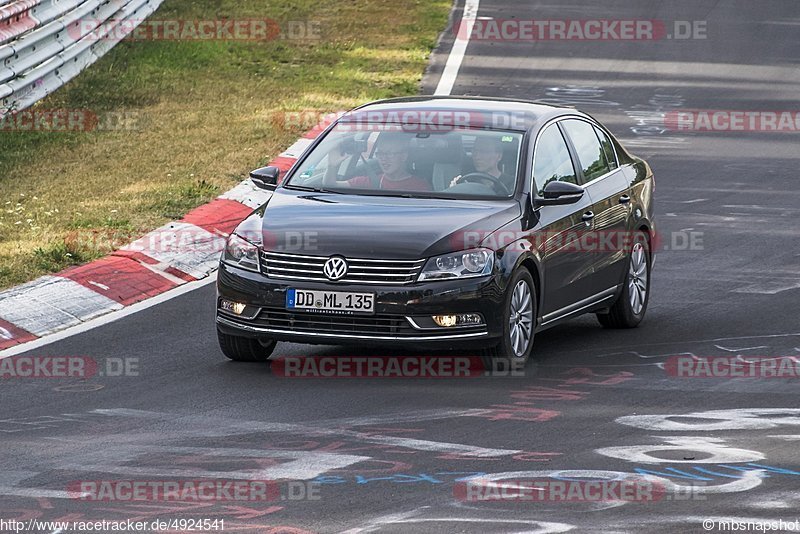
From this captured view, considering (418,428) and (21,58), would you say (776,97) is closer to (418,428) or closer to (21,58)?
(21,58)

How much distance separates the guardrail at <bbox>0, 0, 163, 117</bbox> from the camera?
18.5m

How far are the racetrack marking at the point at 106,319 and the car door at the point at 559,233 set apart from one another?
10.3 feet

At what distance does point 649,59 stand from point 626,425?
1647cm

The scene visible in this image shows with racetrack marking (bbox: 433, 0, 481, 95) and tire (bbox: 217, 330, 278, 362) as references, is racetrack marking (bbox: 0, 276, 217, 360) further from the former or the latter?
racetrack marking (bbox: 433, 0, 481, 95)

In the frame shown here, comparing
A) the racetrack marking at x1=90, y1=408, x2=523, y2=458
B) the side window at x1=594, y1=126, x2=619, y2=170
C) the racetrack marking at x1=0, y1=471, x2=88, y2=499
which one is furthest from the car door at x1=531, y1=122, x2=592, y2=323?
the racetrack marking at x1=0, y1=471, x2=88, y2=499

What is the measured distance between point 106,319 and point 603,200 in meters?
3.57

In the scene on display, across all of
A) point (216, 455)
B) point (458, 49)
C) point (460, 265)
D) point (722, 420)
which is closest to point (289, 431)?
point (216, 455)

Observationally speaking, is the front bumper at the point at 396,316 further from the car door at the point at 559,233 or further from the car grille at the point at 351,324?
the car door at the point at 559,233

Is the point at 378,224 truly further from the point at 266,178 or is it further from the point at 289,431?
the point at 289,431

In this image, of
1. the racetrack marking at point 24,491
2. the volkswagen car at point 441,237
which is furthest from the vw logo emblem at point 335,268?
the racetrack marking at point 24,491

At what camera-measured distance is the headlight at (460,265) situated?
10.3m

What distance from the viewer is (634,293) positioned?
12469 millimetres

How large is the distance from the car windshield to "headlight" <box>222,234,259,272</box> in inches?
33.8

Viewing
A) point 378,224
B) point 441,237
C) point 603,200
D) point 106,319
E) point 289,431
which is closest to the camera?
point 289,431
